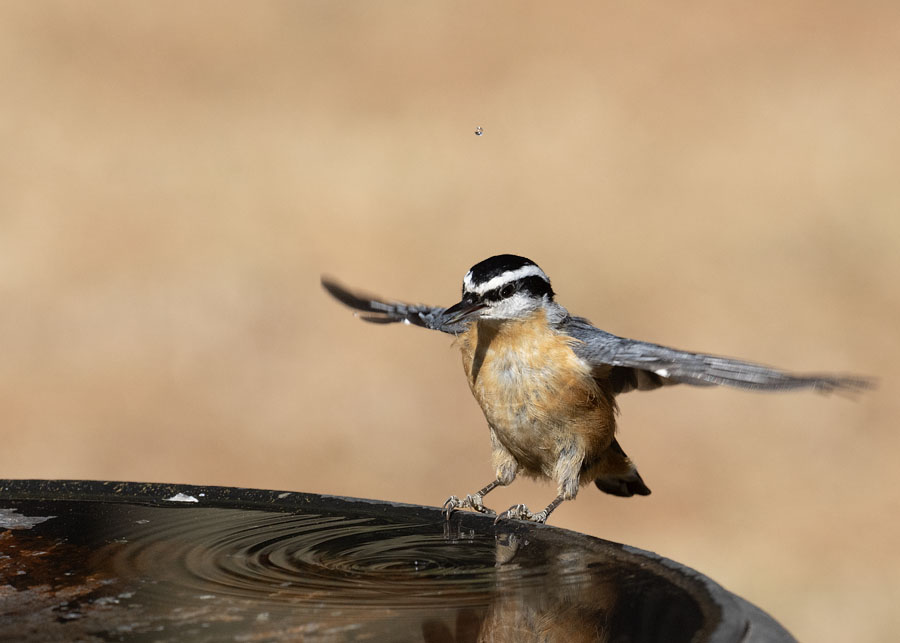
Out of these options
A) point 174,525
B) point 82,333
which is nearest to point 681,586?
point 174,525

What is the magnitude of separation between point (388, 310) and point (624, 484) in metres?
1.83

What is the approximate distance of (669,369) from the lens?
615 centimetres

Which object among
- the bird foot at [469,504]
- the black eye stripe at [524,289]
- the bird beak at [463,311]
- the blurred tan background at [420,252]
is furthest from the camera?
the blurred tan background at [420,252]

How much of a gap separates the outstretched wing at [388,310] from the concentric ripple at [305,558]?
7.05ft

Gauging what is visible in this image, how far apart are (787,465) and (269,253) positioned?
25.1 feet

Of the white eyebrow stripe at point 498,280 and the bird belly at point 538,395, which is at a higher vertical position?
the white eyebrow stripe at point 498,280

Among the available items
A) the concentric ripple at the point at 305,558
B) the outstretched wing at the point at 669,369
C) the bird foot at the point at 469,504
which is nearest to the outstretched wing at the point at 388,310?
the outstretched wing at the point at 669,369

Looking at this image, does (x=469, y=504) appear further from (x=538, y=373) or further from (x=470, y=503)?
(x=538, y=373)

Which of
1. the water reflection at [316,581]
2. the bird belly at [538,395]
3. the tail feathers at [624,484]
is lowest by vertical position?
the water reflection at [316,581]

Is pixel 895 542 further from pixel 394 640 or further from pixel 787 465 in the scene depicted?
pixel 394 640

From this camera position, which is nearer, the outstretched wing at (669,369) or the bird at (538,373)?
the outstretched wing at (669,369)

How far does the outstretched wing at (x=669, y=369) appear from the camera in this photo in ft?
17.9

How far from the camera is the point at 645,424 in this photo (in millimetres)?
15445

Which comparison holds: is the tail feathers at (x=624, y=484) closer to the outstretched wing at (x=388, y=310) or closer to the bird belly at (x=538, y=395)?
the bird belly at (x=538, y=395)
